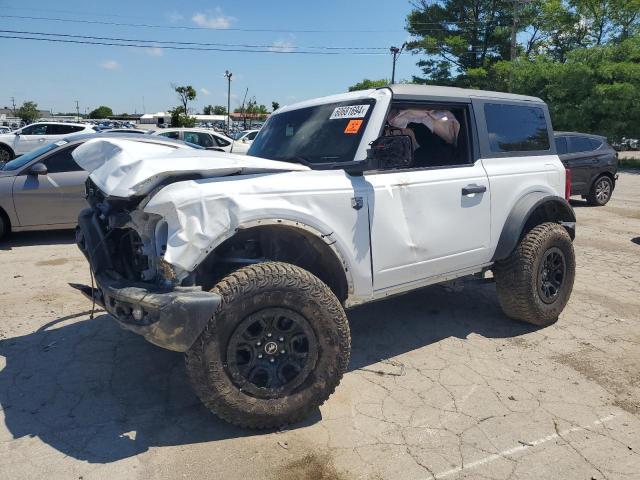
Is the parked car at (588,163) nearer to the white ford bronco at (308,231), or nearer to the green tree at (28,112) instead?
the white ford bronco at (308,231)

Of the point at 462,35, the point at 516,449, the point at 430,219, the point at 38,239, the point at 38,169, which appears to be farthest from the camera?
the point at 462,35

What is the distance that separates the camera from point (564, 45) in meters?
36.3

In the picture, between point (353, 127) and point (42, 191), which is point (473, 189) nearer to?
point (353, 127)

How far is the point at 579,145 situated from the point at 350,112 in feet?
32.5

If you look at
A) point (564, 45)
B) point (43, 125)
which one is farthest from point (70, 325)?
point (564, 45)

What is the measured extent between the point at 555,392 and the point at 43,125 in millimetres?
19663

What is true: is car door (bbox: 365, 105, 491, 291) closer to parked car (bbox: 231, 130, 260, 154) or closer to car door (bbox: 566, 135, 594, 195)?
parked car (bbox: 231, 130, 260, 154)

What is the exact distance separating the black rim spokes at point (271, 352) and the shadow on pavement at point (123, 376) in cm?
32

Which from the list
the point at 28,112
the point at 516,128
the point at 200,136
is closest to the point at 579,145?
the point at 516,128

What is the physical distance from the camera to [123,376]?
3.70 m

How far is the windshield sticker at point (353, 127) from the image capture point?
3.64 metres

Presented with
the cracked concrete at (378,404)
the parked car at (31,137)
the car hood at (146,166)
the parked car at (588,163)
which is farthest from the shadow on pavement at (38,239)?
the parked car at (31,137)

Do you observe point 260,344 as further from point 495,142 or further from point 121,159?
point 495,142

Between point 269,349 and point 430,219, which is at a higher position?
point 430,219
